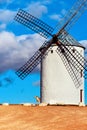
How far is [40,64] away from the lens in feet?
156

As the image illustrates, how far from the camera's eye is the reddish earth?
27.3 metres

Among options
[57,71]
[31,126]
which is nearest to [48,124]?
[31,126]

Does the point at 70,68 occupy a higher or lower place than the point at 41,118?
higher

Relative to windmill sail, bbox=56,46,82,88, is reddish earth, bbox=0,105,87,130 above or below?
below

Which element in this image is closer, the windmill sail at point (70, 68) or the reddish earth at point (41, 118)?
the reddish earth at point (41, 118)

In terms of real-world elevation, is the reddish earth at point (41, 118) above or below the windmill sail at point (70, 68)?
below

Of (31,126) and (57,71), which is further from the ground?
(57,71)

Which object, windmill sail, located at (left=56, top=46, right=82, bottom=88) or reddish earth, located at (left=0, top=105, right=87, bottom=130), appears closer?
reddish earth, located at (left=0, top=105, right=87, bottom=130)

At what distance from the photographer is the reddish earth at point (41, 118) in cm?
2732

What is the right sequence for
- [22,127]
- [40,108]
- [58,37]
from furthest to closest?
[58,37], [40,108], [22,127]

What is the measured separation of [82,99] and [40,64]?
20.1 ft

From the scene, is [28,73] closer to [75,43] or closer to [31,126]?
[75,43]

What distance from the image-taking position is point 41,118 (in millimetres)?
30062

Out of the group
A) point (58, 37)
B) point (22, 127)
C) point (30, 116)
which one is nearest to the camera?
point (22, 127)
